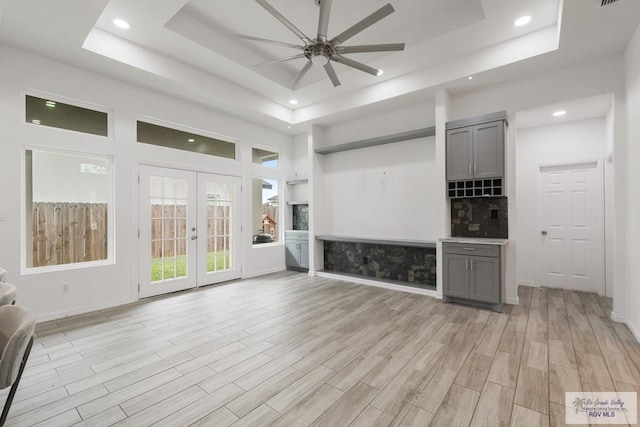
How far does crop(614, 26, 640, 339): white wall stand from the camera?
9.68ft

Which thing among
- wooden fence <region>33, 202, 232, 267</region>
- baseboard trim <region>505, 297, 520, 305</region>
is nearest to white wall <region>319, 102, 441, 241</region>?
baseboard trim <region>505, 297, 520, 305</region>

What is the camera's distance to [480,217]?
4.39 metres

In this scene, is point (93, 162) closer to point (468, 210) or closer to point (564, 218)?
point (468, 210)

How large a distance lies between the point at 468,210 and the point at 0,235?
6027 mm

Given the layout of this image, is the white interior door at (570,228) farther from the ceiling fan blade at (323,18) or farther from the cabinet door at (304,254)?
the ceiling fan blade at (323,18)

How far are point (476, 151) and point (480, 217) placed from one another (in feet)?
3.32

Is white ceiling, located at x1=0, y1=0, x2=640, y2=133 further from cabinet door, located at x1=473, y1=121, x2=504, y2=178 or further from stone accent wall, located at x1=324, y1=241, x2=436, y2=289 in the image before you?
stone accent wall, located at x1=324, y1=241, x2=436, y2=289

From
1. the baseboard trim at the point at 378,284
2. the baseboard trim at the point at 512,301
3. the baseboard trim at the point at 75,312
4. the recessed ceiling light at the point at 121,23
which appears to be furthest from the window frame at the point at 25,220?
the baseboard trim at the point at 512,301

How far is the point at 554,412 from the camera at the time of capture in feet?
6.15

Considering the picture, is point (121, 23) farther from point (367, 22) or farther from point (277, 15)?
Result: point (367, 22)

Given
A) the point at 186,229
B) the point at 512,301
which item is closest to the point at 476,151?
the point at 512,301

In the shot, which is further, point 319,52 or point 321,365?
point 319,52

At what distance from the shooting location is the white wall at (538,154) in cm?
450

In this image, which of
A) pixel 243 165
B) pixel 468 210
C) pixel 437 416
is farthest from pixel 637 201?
pixel 243 165
